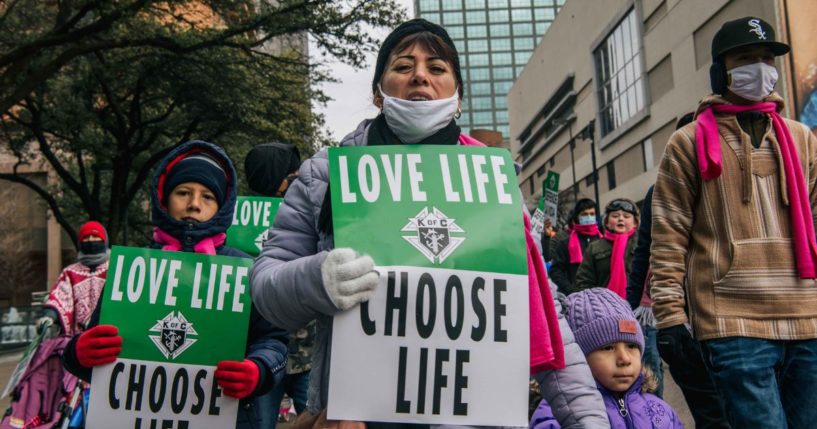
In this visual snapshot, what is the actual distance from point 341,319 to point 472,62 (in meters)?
159

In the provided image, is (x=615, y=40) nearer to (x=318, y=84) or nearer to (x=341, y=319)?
(x=318, y=84)

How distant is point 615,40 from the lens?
44.1 m

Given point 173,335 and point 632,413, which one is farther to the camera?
point 632,413

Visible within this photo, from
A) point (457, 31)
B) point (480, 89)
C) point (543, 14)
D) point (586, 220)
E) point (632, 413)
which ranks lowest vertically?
point (632, 413)

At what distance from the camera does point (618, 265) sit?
6004mm

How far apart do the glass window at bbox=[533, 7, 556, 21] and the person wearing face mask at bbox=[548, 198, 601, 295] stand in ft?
506

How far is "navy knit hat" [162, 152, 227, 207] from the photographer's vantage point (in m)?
3.05

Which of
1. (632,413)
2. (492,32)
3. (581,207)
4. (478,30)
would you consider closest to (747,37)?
(632,413)

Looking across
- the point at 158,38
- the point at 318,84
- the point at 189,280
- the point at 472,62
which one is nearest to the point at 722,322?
the point at 189,280

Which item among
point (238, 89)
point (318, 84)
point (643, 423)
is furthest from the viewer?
point (318, 84)

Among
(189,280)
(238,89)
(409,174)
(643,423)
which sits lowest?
(643,423)

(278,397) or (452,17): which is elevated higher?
(452,17)

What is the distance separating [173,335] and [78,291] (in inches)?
127

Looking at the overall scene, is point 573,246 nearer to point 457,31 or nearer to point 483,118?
point 457,31
